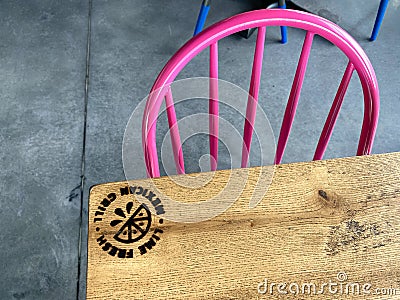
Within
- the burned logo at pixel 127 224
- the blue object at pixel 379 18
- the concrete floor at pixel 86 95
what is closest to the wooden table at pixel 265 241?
the burned logo at pixel 127 224

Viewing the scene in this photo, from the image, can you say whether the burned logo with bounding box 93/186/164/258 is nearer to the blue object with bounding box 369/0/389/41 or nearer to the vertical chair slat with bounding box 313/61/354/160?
the vertical chair slat with bounding box 313/61/354/160

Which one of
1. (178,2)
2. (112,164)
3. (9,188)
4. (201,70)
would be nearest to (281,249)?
(112,164)

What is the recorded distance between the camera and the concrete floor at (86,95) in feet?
5.89

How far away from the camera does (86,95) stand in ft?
7.04

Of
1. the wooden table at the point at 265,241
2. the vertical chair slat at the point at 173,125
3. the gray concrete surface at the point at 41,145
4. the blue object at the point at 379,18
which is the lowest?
the wooden table at the point at 265,241

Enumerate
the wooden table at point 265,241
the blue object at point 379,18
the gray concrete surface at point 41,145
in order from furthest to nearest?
the blue object at point 379,18 < the gray concrete surface at point 41,145 < the wooden table at point 265,241

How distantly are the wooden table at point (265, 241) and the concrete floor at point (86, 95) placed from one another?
3.20 feet

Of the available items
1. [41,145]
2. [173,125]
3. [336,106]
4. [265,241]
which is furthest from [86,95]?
[265,241]

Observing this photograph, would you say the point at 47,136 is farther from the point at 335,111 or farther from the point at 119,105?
the point at 335,111

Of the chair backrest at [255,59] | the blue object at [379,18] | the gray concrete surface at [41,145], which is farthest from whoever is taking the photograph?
the blue object at [379,18]

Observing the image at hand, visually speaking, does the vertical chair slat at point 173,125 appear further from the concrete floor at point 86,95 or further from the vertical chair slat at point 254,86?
the concrete floor at point 86,95

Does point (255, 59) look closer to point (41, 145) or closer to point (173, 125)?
point (173, 125)

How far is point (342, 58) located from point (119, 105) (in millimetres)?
1002

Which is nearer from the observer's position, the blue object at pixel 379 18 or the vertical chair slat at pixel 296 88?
the vertical chair slat at pixel 296 88
